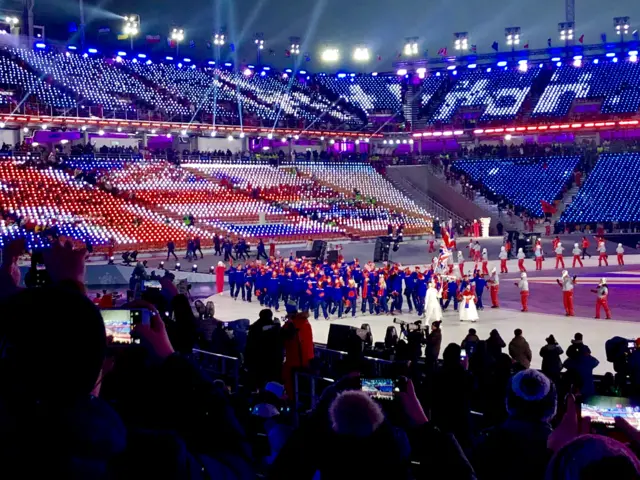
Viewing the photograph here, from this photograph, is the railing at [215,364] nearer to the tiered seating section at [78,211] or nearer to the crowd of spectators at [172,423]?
the crowd of spectators at [172,423]

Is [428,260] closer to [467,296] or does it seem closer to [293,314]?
[467,296]

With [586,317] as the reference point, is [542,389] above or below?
above

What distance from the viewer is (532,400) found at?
3.58 meters

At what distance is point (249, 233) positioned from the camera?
156 feet

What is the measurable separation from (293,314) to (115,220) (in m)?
32.9

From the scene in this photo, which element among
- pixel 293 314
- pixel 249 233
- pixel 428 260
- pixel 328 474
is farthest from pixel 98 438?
pixel 249 233

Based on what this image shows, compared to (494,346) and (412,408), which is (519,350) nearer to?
(494,346)

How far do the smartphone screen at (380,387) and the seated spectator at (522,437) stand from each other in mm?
2069

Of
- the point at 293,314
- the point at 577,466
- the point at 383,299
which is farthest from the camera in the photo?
the point at 383,299

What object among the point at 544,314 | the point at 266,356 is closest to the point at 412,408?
the point at 266,356

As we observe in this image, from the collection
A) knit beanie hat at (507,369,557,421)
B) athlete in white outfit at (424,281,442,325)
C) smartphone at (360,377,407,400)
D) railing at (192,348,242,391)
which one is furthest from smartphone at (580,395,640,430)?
athlete in white outfit at (424,281,442,325)

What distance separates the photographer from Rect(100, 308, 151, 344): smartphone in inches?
157

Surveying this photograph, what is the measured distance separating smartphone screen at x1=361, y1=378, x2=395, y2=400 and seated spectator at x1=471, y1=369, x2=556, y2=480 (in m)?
2.07

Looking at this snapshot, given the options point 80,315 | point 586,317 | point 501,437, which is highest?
point 80,315
